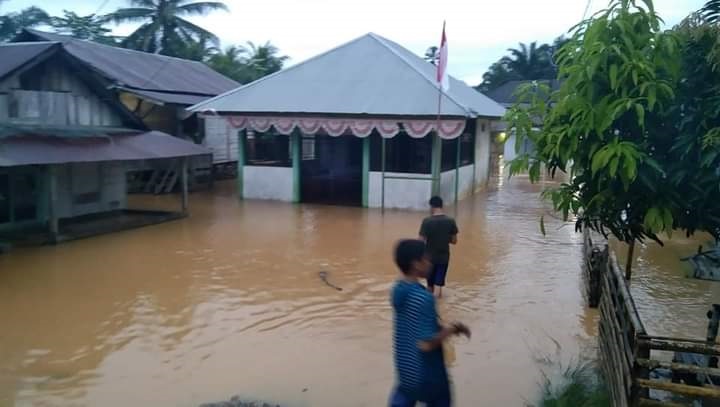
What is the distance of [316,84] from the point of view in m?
18.3

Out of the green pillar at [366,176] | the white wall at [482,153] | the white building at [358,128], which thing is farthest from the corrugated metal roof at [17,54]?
the white wall at [482,153]

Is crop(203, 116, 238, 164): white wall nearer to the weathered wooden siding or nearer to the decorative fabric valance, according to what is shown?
the decorative fabric valance

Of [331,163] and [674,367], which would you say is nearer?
[674,367]

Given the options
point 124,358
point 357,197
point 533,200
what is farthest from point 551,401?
point 533,200

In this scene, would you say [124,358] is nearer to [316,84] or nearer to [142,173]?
[316,84]

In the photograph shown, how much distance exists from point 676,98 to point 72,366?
19.8ft

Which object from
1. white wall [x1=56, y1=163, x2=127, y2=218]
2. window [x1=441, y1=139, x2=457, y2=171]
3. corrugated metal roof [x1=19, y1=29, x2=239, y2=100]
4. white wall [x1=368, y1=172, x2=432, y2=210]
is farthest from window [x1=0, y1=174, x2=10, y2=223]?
window [x1=441, y1=139, x2=457, y2=171]

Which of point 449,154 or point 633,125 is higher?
point 633,125

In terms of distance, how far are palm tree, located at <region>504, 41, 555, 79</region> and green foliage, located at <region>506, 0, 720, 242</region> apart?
2274 inches

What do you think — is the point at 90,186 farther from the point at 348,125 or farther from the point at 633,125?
the point at 633,125

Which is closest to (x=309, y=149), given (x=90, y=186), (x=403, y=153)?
(x=403, y=153)

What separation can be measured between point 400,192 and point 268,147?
5.96m

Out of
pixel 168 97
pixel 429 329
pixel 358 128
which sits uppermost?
pixel 168 97

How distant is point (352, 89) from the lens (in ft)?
57.8
